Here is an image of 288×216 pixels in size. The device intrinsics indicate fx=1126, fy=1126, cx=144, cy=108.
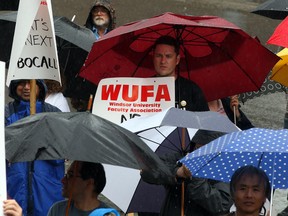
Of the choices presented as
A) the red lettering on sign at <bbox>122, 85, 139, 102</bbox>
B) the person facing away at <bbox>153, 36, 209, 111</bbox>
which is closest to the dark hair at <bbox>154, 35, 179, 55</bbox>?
the person facing away at <bbox>153, 36, 209, 111</bbox>

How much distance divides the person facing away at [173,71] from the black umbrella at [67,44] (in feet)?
4.12

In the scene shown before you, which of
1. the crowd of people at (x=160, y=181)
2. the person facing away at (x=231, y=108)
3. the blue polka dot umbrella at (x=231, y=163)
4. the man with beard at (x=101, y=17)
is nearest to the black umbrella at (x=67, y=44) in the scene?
the crowd of people at (x=160, y=181)

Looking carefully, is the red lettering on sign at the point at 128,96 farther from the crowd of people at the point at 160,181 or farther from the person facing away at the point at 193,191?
the person facing away at the point at 193,191

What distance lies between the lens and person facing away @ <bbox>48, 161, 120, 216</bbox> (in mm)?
6906

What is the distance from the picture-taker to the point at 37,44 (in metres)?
8.19

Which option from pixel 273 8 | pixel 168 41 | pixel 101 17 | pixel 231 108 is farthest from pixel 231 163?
pixel 101 17

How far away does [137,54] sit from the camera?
30.3ft

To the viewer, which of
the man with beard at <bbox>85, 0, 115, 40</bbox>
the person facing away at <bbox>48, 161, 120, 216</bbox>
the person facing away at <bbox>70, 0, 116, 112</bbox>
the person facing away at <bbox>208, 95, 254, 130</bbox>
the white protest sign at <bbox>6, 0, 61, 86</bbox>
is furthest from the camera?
the man with beard at <bbox>85, 0, 115, 40</bbox>

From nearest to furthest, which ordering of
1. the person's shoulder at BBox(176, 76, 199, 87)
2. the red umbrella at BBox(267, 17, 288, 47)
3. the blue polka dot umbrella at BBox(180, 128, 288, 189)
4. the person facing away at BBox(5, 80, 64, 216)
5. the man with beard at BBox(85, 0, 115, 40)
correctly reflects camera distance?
the blue polka dot umbrella at BBox(180, 128, 288, 189) < the person facing away at BBox(5, 80, 64, 216) < the person's shoulder at BBox(176, 76, 199, 87) < the red umbrella at BBox(267, 17, 288, 47) < the man with beard at BBox(85, 0, 115, 40)

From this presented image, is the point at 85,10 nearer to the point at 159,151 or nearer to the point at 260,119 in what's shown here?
the point at 260,119

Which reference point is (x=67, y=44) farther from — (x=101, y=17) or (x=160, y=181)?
(x=160, y=181)

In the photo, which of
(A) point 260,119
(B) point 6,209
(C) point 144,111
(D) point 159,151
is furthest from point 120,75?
(A) point 260,119

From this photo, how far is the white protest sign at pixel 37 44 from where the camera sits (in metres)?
8.02

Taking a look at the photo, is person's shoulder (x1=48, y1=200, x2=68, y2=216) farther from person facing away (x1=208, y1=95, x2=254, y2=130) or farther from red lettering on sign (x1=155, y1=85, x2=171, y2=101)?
person facing away (x1=208, y1=95, x2=254, y2=130)
